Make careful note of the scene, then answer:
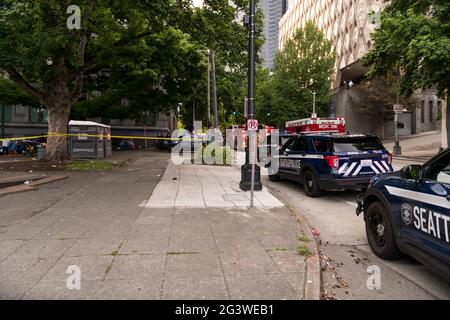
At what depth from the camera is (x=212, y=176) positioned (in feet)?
46.2

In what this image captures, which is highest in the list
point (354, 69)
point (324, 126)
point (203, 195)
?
point (354, 69)

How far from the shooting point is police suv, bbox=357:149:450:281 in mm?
4066

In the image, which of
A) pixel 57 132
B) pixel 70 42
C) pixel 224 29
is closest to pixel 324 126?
pixel 224 29

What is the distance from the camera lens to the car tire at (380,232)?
17.0 ft

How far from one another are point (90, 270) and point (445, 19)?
19.5 m

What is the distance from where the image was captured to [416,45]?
58.3ft

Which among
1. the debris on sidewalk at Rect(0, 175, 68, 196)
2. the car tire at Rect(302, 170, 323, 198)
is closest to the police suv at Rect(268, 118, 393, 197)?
the car tire at Rect(302, 170, 323, 198)

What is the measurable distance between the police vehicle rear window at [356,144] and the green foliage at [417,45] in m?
9.64

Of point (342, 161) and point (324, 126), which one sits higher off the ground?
point (324, 126)

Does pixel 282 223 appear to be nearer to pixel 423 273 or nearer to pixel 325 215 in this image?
pixel 325 215

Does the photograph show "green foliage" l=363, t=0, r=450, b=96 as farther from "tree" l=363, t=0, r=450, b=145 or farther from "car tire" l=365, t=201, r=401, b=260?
"car tire" l=365, t=201, r=401, b=260

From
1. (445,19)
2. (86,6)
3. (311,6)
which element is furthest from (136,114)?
(311,6)

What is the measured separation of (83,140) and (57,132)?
360 centimetres

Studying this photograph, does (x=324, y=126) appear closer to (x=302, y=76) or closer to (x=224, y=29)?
(x=224, y=29)
